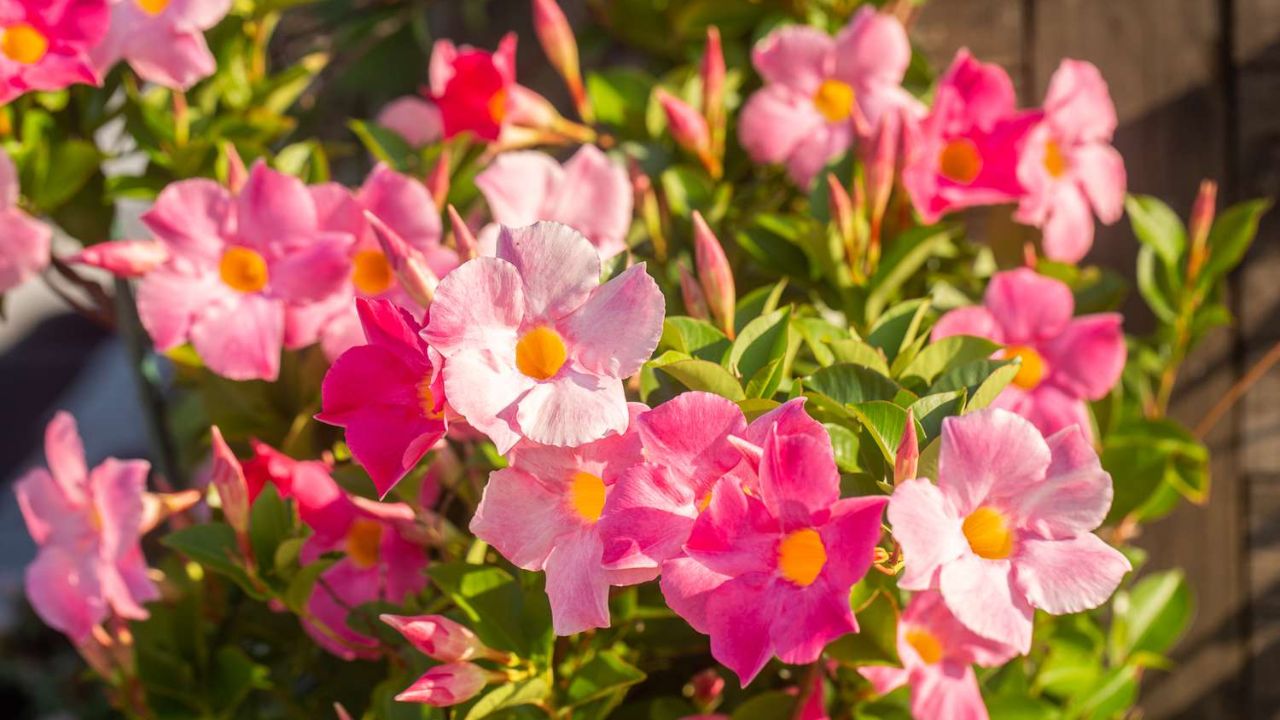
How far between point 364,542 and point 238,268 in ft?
0.88

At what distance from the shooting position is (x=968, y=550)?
0.65 meters

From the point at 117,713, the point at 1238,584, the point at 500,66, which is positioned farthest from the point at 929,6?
the point at 117,713

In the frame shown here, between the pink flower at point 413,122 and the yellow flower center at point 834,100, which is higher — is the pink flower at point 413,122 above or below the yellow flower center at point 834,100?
below

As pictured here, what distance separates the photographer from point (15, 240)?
1.01m

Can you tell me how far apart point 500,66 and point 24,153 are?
466 millimetres

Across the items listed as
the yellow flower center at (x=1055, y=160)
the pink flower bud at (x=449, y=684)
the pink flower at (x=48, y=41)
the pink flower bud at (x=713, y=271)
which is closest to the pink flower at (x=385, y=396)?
the pink flower bud at (x=449, y=684)

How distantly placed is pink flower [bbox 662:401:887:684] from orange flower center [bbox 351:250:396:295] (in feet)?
1.56

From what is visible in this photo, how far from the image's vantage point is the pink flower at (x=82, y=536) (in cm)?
96

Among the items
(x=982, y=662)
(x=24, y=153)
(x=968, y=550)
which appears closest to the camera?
(x=968, y=550)

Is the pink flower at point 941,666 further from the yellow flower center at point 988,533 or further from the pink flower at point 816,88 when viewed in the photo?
the pink flower at point 816,88

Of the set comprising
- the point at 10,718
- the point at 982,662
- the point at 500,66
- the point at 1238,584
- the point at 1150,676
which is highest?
the point at 500,66

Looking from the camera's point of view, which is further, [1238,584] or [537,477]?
[1238,584]

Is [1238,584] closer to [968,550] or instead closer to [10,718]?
[968,550]

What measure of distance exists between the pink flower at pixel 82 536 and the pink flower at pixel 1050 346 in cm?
75
